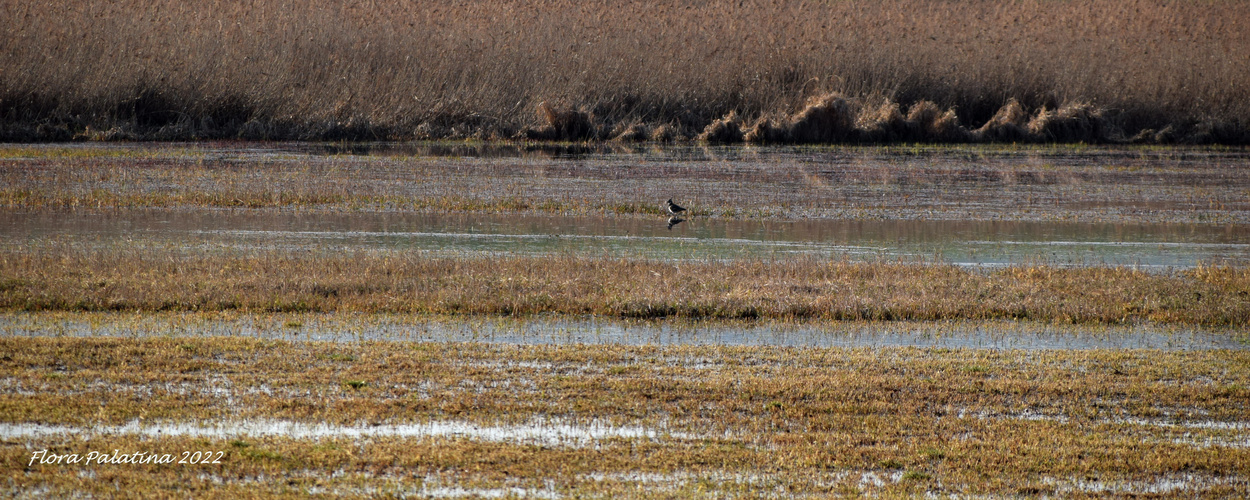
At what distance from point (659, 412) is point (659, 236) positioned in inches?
425

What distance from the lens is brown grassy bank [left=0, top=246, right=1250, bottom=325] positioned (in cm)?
1207

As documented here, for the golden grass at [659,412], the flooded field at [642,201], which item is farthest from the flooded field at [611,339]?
the flooded field at [642,201]

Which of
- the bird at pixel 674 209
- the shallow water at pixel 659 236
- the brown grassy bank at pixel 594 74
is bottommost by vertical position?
the shallow water at pixel 659 236

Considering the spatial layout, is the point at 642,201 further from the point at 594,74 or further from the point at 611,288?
the point at 594,74

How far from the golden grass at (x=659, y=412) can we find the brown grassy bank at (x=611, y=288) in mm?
2057

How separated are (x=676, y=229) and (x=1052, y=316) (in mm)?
8083

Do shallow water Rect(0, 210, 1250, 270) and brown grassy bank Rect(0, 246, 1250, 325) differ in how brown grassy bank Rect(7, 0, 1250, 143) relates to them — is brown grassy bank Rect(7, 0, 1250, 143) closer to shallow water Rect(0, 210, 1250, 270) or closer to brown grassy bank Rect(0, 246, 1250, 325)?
shallow water Rect(0, 210, 1250, 270)

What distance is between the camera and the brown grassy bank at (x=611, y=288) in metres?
12.1

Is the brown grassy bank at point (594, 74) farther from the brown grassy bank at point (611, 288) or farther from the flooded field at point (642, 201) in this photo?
the brown grassy bank at point (611, 288)

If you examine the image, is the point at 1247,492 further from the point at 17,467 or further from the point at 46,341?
the point at 46,341

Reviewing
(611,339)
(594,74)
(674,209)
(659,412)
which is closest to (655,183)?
(674,209)

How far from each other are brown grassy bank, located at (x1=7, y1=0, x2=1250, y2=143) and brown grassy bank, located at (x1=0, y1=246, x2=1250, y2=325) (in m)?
19.5

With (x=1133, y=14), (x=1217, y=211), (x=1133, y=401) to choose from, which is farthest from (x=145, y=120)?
(x=1133, y=14)

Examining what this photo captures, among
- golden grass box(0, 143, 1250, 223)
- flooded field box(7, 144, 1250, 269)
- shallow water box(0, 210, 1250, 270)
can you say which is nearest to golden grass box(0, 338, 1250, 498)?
shallow water box(0, 210, 1250, 270)
